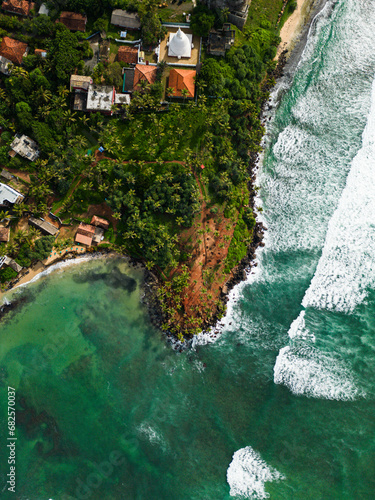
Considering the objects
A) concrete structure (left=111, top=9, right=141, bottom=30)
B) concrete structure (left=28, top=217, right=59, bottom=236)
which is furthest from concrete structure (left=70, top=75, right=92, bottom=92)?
concrete structure (left=28, top=217, right=59, bottom=236)

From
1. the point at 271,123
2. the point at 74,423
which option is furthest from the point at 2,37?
the point at 74,423

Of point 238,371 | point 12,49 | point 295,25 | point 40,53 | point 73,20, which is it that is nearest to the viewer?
point 12,49

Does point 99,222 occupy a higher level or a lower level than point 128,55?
lower

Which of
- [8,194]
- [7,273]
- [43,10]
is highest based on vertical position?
[43,10]

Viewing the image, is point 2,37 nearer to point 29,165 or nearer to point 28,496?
point 29,165

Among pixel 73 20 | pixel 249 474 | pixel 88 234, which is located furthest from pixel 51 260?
pixel 249 474

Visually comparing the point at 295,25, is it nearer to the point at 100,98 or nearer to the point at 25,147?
the point at 100,98

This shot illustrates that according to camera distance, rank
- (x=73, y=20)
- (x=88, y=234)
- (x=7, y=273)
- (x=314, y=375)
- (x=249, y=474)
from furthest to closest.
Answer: (x=88, y=234) → (x=73, y=20) → (x=314, y=375) → (x=7, y=273) → (x=249, y=474)
